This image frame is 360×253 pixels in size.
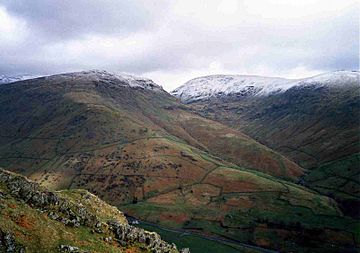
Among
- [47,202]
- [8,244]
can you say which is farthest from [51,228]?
[8,244]

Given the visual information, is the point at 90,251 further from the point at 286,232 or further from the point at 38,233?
the point at 286,232

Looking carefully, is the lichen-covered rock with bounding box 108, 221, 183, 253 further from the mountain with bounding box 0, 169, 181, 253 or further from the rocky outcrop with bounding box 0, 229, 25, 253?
the rocky outcrop with bounding box 0, 229, 25, 253

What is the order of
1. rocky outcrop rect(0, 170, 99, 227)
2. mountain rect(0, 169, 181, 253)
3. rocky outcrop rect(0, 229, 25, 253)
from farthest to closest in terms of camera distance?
rocky outcrop rect(0, 170, 99, 227), mountain rect(0, 169, 181, 253), rocky outcrop rect(0, 229, 25, 253)

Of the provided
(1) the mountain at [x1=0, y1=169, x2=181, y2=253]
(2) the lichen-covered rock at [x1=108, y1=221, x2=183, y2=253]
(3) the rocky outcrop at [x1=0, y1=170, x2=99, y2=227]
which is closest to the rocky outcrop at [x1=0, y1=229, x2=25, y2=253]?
(1) the mountain at [x1=0, y1=169, x2=181, y2=253]

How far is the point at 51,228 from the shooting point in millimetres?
54188

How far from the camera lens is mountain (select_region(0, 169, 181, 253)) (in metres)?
49.7

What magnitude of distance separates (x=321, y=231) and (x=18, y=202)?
170986mm

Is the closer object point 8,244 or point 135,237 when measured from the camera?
point 8,244

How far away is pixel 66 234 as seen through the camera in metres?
55.1

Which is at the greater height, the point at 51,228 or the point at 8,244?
the point at 8,244

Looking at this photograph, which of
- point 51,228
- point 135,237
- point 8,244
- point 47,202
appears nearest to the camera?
point 8,244

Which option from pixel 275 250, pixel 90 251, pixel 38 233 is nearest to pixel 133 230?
pixel 90 251

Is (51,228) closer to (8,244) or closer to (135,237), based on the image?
(8,244)


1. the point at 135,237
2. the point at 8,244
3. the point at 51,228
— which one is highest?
the point at 8,244
